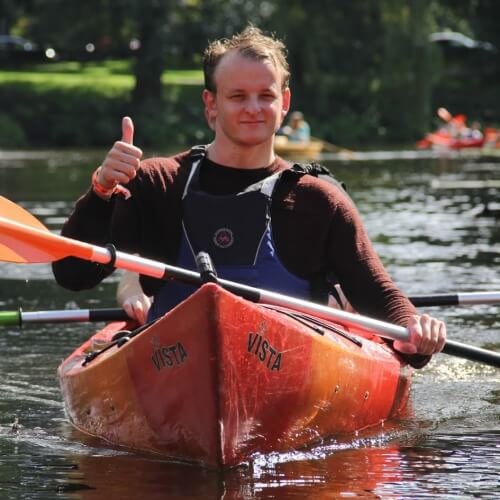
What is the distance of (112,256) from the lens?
5.97 meters

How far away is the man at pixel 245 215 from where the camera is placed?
248 inches

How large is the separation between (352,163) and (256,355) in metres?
26.2

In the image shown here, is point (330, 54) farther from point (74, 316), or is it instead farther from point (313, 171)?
point (313, 171)

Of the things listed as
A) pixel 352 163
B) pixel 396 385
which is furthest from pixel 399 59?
pixel 396 385

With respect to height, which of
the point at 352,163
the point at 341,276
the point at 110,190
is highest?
the point at 110,190

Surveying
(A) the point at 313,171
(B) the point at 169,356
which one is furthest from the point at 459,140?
(B) the point at 169,356

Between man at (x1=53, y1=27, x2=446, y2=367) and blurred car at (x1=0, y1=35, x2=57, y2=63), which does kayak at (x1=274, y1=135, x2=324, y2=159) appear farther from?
man at (x1=53, y1=27, x2=446, y2=367)

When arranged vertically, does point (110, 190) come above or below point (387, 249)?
above

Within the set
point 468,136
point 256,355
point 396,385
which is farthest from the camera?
point 468,136

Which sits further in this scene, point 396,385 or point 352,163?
point 352,163

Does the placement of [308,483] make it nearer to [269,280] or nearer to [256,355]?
[256,355]

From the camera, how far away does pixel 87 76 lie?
4872cm

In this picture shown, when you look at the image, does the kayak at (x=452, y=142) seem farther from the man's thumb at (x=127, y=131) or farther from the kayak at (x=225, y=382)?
the man's thumb at (x=127, y=131)

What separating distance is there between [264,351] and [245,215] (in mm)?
775
